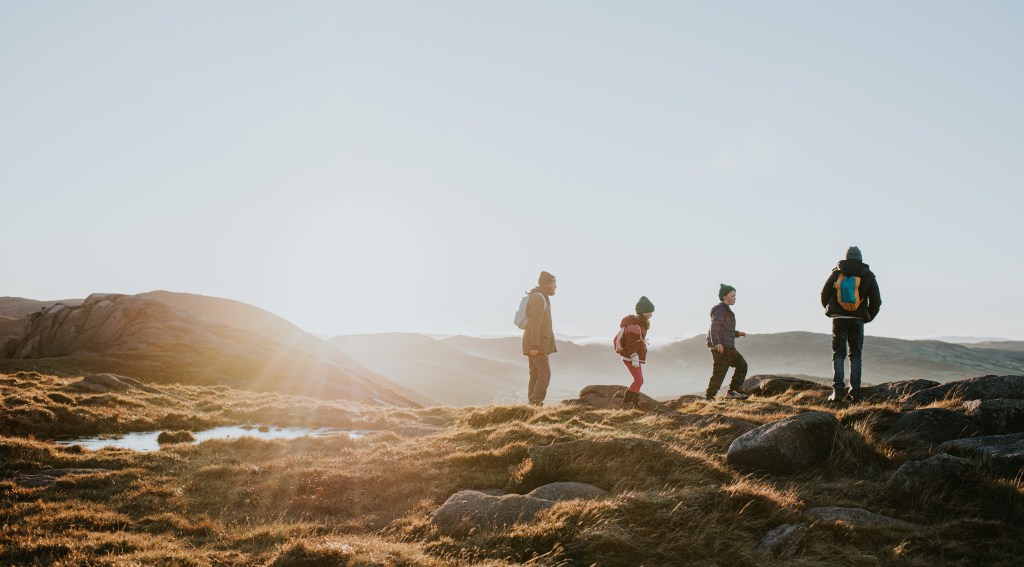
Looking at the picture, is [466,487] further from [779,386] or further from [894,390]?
[779,386]

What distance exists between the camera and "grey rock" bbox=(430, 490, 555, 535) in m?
6.67

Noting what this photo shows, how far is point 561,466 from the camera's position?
343 inches

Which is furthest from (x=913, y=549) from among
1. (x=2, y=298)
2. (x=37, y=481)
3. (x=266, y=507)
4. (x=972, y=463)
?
(x=2, y=298)

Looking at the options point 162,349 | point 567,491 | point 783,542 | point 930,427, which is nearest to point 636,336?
point 930,427

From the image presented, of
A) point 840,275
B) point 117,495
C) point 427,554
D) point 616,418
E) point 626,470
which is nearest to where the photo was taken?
point 427,554

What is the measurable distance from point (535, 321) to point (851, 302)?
7341 mm

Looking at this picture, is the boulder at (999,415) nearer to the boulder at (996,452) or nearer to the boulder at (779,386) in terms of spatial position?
the boulder at (996,452)

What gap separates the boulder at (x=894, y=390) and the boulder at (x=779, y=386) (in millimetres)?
1782

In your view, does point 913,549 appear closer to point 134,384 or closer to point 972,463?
point 972,463

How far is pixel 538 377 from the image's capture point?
15297 millimetres

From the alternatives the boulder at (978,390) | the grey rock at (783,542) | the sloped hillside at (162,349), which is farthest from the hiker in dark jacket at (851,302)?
the sloped hillside at (162,349)

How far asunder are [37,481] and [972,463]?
15.0 m

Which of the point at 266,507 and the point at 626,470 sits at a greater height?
the point at 626,470

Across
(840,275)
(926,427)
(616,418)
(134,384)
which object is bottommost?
(134,384)
